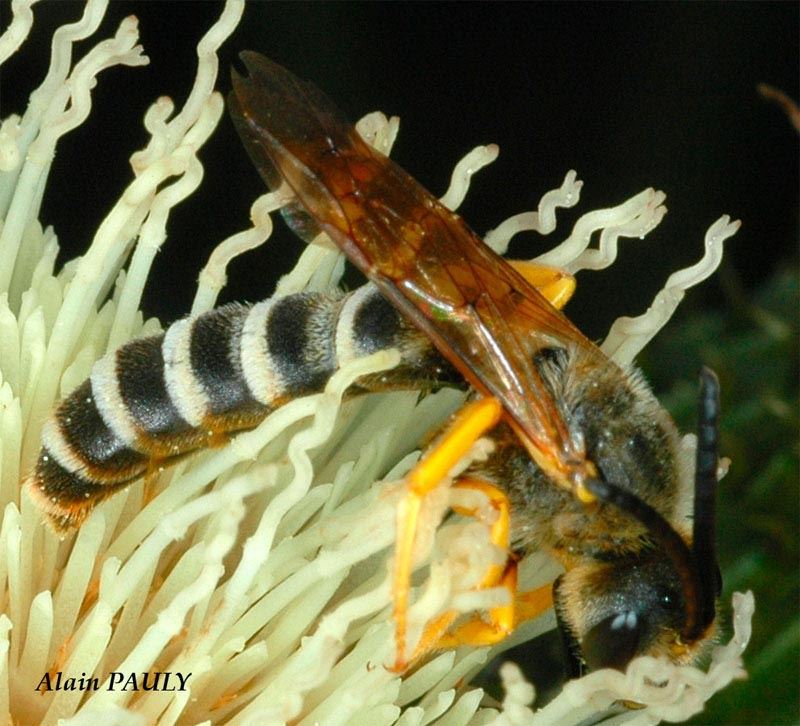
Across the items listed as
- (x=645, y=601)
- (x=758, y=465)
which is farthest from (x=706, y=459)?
(x=758, y=465)

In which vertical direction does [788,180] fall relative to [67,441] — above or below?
below

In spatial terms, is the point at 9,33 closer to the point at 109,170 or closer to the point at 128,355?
the point at 128,355

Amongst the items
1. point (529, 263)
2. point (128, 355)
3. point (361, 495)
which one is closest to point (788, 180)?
point (529, 263)

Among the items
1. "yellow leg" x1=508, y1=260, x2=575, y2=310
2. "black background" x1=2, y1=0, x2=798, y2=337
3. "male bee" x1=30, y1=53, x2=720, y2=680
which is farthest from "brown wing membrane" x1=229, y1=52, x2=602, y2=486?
"black background" x1=2, y1=0, x2=798, y2=337

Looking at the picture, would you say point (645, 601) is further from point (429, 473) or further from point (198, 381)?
point (198, 381)

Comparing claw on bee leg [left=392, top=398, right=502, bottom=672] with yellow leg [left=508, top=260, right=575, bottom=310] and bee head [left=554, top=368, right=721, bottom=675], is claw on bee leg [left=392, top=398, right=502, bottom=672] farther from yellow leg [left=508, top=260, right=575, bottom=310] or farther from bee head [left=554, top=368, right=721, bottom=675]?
yellow leg [left=508, top=260, right=575, bottom=310]
